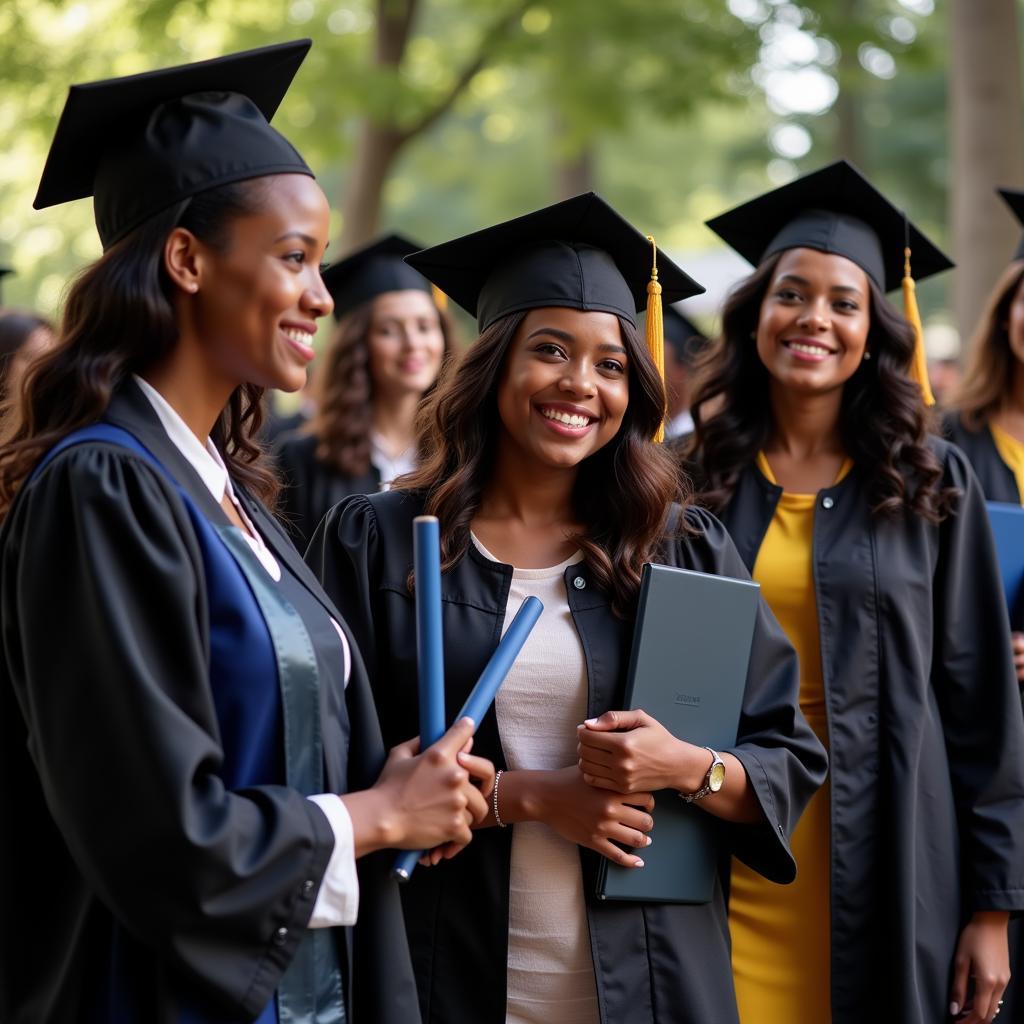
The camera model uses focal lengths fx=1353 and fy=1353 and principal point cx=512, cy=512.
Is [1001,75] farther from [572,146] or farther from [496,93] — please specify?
[496,93]

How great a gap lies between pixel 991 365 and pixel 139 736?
3.24m

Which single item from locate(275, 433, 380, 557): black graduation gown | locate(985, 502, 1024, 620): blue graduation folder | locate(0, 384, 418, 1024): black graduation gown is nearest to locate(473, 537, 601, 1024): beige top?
locate(0, 384, 418, 1024): black graduation gown

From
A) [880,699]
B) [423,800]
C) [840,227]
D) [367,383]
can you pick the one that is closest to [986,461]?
[840,227]

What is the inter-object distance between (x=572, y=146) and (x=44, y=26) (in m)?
4.36

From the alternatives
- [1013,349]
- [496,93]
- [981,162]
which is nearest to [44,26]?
[981,162]

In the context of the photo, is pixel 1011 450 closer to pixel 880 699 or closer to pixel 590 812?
pixel 880 699

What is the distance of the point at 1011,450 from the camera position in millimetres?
3982

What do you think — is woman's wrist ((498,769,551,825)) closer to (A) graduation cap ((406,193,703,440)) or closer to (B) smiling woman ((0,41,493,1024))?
(B) smiling woman ((0,41,493,1024))

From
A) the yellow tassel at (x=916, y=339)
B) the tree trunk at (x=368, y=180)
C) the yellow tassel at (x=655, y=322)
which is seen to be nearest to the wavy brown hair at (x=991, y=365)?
the yellow tassel at (x=916, y=339)

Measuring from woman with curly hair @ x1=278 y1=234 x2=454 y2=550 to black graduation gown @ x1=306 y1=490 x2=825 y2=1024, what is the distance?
2.28 meters

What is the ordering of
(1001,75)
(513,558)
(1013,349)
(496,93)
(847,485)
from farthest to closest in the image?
(496,93), (1001,75), (1013,349), (847,485), (513,558)

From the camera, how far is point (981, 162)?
823 cm

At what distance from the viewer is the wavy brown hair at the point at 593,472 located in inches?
108

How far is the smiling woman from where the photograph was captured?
1.75 m
